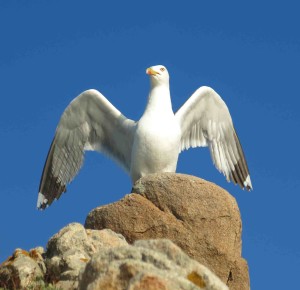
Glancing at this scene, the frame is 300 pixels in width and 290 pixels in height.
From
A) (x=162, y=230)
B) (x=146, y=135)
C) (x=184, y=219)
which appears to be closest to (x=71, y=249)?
(x=162, y=230)

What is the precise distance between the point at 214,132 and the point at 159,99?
8.81ft

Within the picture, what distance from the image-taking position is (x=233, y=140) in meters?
19.0

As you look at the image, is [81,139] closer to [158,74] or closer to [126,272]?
[158,74]

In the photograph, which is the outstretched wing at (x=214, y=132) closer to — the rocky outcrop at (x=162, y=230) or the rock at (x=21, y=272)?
the rocky outcrop at (x=162, y=230)

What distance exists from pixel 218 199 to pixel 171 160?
3461 millimetres

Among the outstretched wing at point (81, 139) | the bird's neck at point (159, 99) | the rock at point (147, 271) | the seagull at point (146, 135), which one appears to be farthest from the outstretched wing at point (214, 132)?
the rock at point (147, 271)

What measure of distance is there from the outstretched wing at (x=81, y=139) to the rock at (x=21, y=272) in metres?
6.81

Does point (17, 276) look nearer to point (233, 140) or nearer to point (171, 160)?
point (171, 160)

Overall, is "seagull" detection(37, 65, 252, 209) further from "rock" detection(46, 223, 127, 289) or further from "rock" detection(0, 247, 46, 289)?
"rock" detection(0, 247, 46, 289)

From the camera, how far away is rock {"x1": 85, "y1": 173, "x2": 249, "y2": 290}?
41.6 ft

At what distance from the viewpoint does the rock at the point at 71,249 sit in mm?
10109

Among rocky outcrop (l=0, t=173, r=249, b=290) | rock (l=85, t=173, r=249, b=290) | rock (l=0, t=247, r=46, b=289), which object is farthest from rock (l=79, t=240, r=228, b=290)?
rock (l=85, t=173, r=249, b=290)

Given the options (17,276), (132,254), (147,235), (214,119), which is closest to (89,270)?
(132,254)

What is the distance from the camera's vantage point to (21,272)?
10359 mm
